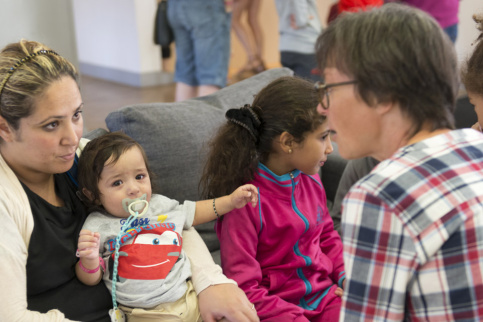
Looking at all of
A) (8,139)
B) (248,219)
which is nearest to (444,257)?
(248,219)

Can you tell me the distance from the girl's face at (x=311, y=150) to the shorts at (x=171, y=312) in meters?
0.48

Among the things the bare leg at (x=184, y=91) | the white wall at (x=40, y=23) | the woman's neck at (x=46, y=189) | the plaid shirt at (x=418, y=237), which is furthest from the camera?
the bare leg at (x=184, y=91)

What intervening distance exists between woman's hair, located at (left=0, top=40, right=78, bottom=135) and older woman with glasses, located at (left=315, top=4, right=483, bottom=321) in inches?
25.7

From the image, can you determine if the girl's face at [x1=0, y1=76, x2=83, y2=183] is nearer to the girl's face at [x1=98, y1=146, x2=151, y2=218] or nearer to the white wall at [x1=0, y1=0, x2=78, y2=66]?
the girl's face at [x1=98, y1=146, x2=151, y2=218]

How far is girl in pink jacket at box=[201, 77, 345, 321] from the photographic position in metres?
1.43

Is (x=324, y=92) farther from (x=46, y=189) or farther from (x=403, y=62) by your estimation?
(x=46, y=189)

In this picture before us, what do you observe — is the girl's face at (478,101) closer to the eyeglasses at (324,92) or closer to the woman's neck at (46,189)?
the eyeglasses at (324,92)

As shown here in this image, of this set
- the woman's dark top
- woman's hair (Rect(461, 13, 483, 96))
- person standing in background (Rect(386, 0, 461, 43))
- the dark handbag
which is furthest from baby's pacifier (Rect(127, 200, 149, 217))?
person standing in background (Rect(386, 0, 461, 43))

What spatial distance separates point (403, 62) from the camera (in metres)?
0.88

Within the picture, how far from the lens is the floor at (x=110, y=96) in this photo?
15.7 ft

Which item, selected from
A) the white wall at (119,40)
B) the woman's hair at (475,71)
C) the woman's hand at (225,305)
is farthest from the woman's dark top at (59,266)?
the white wall at (119,40)

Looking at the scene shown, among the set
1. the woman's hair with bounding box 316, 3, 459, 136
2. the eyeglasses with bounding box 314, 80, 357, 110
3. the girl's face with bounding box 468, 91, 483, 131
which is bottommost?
the girl's face with bounding box 468, 91, 483, 131

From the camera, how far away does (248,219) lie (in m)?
1.44

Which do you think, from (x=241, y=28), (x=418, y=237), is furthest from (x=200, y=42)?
(x=241, y=28)
